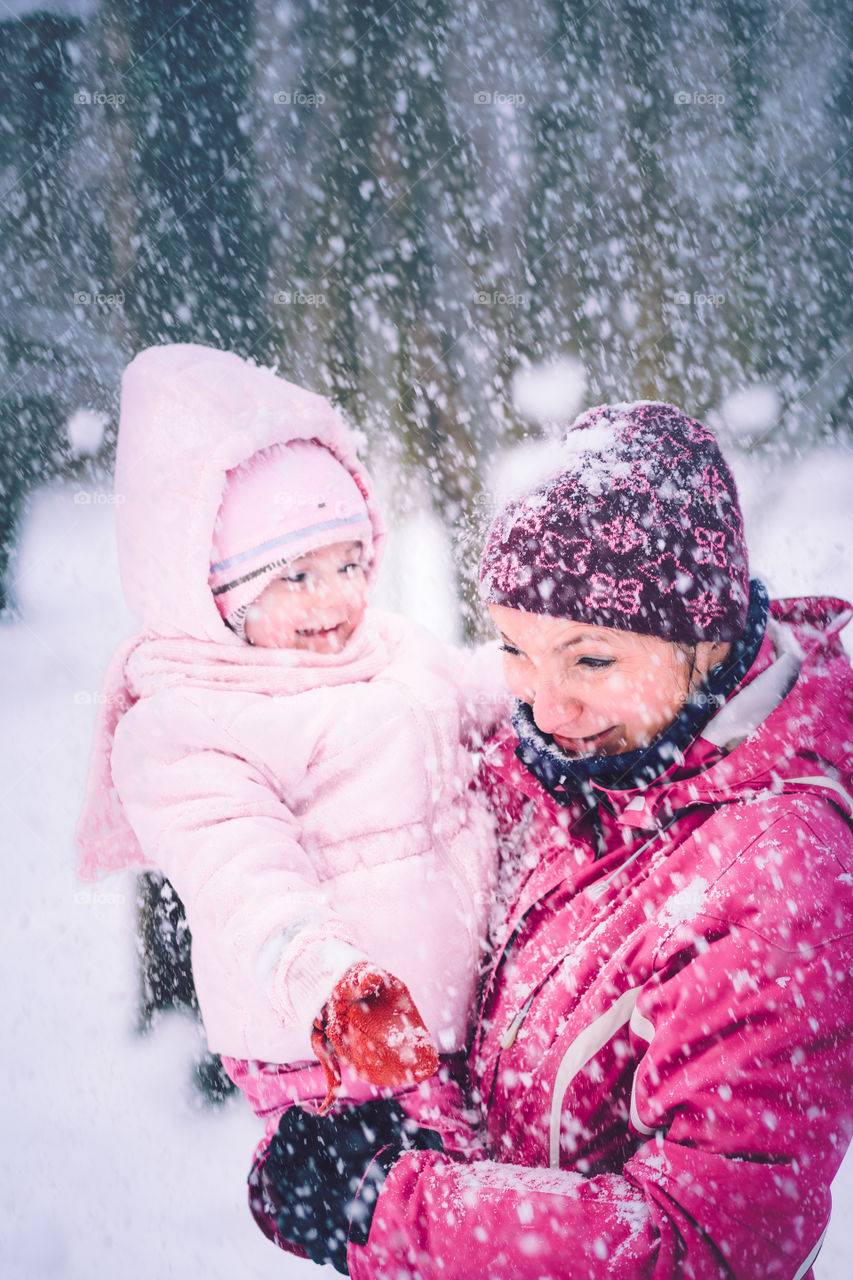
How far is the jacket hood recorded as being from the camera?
1.18 meters

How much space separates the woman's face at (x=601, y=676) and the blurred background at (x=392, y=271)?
1.28 meters

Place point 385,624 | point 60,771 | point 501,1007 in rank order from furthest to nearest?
point 60,771, point 385,624, point 501,1007

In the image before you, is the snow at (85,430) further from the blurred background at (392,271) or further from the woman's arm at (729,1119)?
the woman's arm at (729,1119)

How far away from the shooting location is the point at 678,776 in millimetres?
854

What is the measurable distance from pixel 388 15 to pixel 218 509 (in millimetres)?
1849

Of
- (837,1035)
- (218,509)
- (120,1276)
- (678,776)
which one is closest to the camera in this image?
(837,1035)

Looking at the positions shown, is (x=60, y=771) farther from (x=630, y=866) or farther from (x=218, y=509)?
(x=630, y=866)

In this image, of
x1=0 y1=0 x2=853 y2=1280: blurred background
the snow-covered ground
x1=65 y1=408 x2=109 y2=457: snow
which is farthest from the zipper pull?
x1=65 y1=408 x2=109 y2=457: snow

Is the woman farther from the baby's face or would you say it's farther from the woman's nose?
the baby's face

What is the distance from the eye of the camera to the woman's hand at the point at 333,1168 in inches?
36.0

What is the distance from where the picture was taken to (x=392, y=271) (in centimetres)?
217

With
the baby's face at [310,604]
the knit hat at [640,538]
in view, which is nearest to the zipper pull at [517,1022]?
the knit hat at [640,538]

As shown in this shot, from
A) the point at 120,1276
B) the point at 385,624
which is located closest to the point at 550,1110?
the point at 385,624

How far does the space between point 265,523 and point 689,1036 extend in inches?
36.2
